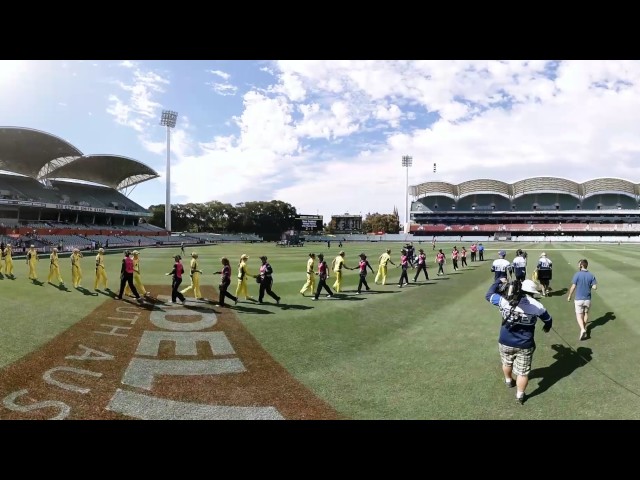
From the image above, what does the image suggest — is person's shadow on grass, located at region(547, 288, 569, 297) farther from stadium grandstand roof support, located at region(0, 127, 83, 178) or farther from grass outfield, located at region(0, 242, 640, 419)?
stadium grandstand roof support, located at region(0, 127, 83, 178)

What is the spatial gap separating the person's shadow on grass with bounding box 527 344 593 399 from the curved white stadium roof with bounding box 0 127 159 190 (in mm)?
61132

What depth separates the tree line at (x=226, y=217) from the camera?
70631 millimetres

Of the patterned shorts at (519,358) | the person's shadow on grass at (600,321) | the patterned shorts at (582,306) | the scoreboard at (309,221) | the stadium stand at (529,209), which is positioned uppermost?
the stadium stand at (529,209)

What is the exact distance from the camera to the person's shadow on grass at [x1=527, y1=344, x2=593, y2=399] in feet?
19.0

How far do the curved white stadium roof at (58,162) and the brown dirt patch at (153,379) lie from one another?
5447 cm

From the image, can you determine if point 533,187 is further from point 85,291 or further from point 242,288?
point 85,291

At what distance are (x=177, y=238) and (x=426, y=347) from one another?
63.8 m

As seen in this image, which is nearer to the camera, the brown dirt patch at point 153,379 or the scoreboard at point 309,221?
the brown dirt patch at point 153,379

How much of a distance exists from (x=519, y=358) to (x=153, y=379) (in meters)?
5.96

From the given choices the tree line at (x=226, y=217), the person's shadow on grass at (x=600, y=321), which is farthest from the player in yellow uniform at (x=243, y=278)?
the tree line at (x=226, y=217)

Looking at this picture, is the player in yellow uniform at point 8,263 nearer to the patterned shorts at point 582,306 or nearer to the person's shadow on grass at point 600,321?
the patterned shorts at point 582,306

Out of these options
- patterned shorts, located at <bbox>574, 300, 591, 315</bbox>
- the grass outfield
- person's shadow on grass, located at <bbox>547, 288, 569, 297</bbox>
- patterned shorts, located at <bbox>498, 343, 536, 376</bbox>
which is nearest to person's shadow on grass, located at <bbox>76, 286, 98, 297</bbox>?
the grass outfield

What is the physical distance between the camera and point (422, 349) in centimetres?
739
